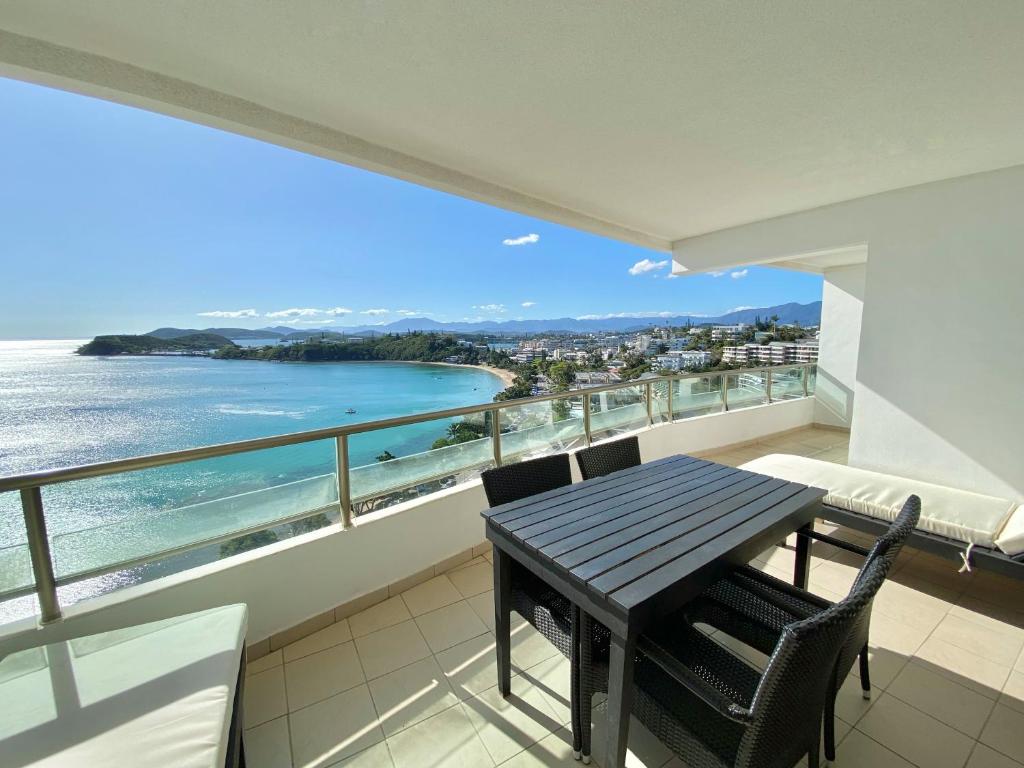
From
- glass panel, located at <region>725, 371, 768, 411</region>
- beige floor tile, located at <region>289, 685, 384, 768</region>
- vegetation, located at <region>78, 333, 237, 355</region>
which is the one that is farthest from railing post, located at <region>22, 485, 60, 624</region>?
glass panel, located at <region>725, 371, 768, 411</region>

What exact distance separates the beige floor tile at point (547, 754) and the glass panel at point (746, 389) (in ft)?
16.5

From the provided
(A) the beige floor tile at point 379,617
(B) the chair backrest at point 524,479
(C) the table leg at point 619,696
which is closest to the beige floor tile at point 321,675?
(A) the beige floor tile at point 379,617

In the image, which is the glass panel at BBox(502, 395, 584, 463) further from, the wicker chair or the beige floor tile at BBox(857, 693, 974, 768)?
the beige floor tile at BBox(857, 693, 974, 768)

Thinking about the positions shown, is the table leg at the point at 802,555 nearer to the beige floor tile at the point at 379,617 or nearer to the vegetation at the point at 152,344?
the beige floor tile at the point at 379,617

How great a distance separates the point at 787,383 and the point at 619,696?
6632mm

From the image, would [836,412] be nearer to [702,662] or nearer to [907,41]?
[907,41]

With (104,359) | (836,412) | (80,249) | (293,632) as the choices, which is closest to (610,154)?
(293,632)

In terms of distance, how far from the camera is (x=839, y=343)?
6.25 metres

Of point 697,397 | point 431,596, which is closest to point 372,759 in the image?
point 431,596

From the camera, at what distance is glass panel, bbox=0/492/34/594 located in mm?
1512

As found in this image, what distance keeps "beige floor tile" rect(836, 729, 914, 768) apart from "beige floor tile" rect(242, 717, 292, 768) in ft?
6.96

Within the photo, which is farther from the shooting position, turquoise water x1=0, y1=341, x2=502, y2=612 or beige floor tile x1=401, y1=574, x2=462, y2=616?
beige floor tile x1=401, y1=574, x2=462, y2=616

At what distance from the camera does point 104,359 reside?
5.27m

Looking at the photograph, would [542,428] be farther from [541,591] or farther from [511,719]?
[511,719]
